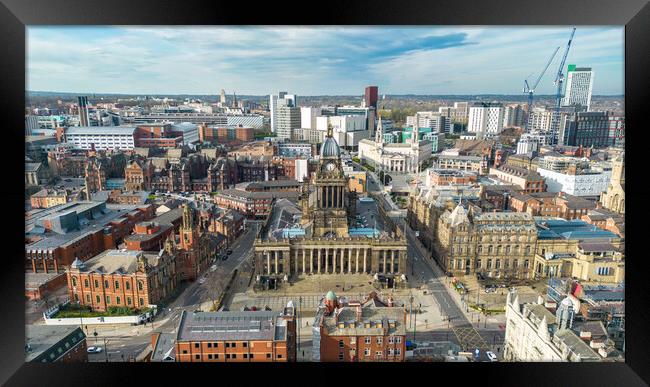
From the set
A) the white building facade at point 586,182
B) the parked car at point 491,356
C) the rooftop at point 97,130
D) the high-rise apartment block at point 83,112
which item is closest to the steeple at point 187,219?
the parked car at point 491,356

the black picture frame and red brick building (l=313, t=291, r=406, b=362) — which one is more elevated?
the black picture frame

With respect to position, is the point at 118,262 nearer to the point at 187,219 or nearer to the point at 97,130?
the point at 187,219

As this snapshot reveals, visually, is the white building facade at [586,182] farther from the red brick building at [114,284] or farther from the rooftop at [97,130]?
the rooftop at [97,130]

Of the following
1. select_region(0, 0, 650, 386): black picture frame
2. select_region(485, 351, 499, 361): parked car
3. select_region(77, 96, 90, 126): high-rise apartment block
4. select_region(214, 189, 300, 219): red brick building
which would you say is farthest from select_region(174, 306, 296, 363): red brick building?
select_region(77, 96, 90, 126): high-rise apartment block

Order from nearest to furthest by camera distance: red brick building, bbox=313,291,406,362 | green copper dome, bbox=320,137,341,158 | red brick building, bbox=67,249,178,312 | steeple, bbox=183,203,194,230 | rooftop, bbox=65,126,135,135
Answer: red brick building, bbox=313,291,406,362
red brick building, bbox=67,249,178,312
steeple, bbox=183,203,194,230
green copper dome, bbox=320,137,341,158
rooftop, bbox=65,126,135,135

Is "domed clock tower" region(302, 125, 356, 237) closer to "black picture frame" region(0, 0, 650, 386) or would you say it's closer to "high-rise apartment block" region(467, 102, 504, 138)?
"black picture frame" region(0, 0, 650, 386)
